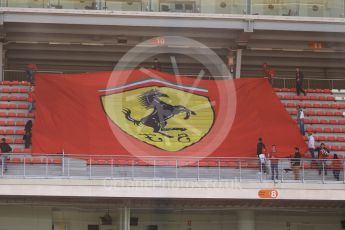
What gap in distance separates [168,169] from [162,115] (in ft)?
12.5

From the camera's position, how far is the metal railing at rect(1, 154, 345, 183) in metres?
22.2

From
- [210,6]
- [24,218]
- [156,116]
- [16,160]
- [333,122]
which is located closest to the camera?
[16,160]

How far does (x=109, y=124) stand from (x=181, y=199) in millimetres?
3957

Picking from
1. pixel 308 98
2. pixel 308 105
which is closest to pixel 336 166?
pixel 308 105

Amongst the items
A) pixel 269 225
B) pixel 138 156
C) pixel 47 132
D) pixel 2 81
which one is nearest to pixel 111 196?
pixel 138 156

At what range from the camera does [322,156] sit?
23656mm

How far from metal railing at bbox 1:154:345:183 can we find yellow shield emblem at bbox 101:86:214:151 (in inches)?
72.5

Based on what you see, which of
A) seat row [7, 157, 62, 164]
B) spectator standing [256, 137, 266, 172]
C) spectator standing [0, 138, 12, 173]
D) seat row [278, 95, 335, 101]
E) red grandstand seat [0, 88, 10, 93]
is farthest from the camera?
seat row [278, 95, 335, 101]

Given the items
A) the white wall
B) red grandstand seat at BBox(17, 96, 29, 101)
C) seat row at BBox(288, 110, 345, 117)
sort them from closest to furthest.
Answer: the white wall < red grandstand seat at BBox(17, 96, 29, 101) < seat row at BBox(288, 110, 345, 117)

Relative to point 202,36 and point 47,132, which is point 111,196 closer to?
point 47,132

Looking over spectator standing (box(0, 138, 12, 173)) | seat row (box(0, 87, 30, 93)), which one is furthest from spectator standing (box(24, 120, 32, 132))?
seat row (box(0, 87, 30, 93))

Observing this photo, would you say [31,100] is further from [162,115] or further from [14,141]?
[162,115]

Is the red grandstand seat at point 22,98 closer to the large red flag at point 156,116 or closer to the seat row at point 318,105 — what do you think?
the large red flag at point 156,116

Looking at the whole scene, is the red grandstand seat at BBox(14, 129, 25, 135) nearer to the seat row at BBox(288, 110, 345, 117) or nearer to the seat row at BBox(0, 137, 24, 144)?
the seat row at BBox(0, 137, 24, 144)
